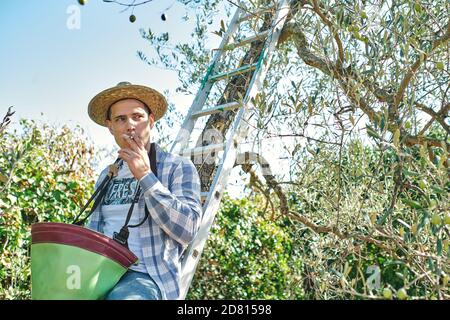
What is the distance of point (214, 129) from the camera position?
3.95m

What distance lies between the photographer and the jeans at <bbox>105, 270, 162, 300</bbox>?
239 centimetres

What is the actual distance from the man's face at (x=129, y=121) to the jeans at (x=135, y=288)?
692 millimetres

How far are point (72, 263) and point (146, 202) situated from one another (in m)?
0.45

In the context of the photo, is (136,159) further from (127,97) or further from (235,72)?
(235,72)

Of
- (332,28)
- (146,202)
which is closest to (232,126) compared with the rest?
(332,28)

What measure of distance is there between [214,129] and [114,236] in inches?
58.4

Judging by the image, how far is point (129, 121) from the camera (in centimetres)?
300

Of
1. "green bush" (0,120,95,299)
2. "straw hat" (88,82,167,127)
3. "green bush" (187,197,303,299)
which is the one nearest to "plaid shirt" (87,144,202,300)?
"straw hat" (88,82,167,127)

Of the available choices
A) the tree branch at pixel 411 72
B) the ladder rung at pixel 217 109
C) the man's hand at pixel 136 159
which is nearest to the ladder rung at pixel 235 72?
the ladder rung at pixel 217 109

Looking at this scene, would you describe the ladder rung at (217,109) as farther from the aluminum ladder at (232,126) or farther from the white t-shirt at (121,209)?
the white t-shirt at (121,209)

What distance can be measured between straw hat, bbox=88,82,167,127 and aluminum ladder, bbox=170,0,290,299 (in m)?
0.45
